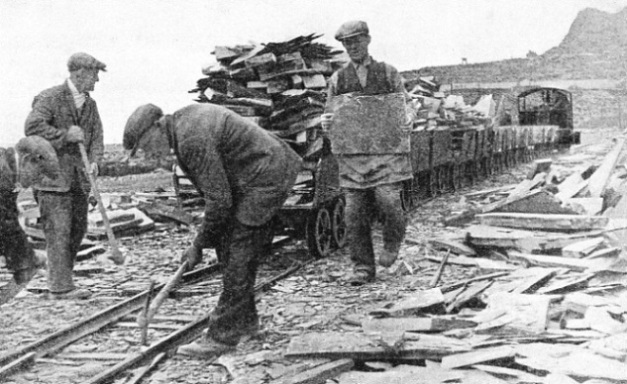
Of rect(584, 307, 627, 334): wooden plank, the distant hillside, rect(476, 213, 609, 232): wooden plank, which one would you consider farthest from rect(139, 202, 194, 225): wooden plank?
the distant hillside

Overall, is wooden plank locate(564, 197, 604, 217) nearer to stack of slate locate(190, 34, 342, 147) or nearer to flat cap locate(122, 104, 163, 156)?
stack of slate locate(190, 34, 342, 147)

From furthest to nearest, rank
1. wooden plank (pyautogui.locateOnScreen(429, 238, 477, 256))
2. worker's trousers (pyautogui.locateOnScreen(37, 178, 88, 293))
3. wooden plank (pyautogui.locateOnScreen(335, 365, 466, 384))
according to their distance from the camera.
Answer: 1. wooden plank (pyautogui.locateOnScreen(429, 238, 477, 256))
2. worker's trousers (pyautogui.locateOnScreen(37, 178, 88, 293))
3. wooden plank (pyautogui.locateOnScreen(335, 365, 466, 384))

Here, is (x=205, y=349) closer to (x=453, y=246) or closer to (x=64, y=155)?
(x=64, y=155)

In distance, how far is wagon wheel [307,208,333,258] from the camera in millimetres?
7672

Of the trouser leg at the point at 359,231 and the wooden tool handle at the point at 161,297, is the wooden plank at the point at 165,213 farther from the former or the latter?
the wooden tool handle at the point at 161,297

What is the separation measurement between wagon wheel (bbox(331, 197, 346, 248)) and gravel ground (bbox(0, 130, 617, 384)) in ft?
0.76

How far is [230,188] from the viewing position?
453 cm

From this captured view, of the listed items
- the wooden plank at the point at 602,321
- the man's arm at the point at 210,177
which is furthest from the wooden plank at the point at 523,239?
the man's arm at the point at 210,177

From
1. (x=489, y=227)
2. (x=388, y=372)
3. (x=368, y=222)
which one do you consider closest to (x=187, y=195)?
(x=368, y=222)

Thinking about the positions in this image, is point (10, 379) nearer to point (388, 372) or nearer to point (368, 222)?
point (388, 372)

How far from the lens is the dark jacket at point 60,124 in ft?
20.2

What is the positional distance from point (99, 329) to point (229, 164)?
176 centimetres

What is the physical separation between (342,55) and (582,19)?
47.3 meters

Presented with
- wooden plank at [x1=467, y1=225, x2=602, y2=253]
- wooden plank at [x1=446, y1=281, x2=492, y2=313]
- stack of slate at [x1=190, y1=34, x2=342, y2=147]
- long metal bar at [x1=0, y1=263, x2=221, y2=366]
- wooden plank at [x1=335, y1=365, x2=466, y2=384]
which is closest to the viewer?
wooden plank at [x1=335, y1=365, x2=466, y2=384]
